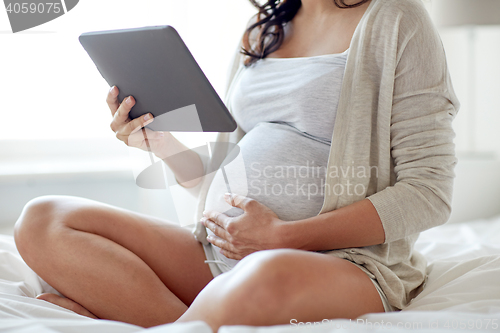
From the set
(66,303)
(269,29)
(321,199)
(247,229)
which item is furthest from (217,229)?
(269,29)

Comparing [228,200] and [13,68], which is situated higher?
[13,68]

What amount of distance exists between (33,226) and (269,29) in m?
0.73

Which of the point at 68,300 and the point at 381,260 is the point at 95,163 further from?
the point at 381,260

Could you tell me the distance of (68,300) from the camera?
74 cm

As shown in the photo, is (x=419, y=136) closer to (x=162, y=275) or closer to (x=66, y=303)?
(x=162, y=275)

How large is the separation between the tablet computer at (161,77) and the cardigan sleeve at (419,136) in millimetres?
311

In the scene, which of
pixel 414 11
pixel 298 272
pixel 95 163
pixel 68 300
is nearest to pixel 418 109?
pixel 414 11

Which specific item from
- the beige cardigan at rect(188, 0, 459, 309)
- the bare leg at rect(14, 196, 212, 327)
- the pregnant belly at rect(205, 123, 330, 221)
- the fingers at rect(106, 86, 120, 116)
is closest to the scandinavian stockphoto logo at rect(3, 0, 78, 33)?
the fingers at rect(106, 86, 120, 116)

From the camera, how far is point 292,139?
80 cm

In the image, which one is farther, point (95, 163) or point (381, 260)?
point (95, 163)

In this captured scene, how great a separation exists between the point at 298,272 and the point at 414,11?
53 centimetres

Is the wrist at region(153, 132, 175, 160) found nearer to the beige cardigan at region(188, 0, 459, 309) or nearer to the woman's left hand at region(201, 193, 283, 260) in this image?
the woman's left hand at region(201, 193, 283, 260)

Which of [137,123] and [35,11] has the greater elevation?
[35,11]

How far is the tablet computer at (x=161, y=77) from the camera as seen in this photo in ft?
2.16
